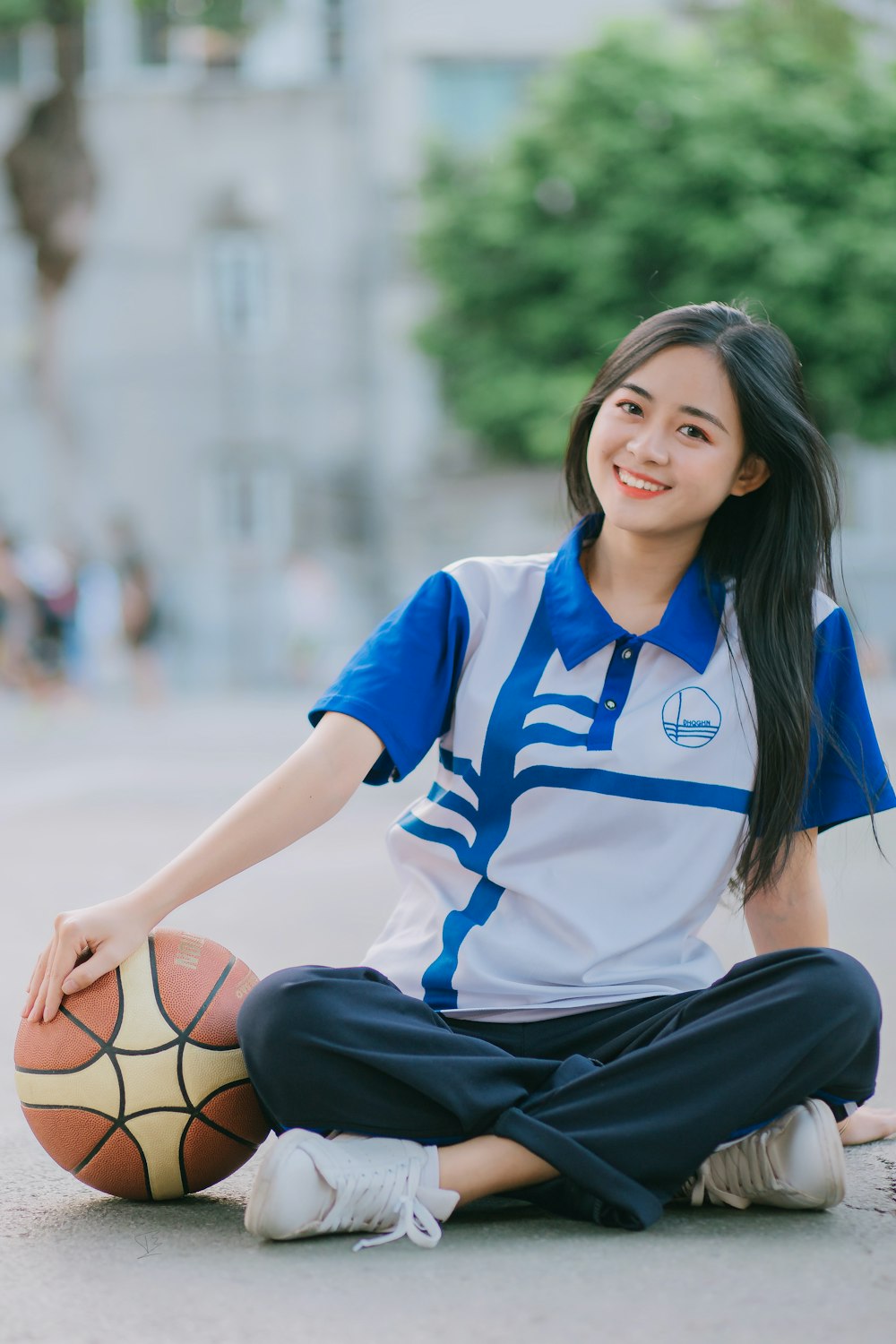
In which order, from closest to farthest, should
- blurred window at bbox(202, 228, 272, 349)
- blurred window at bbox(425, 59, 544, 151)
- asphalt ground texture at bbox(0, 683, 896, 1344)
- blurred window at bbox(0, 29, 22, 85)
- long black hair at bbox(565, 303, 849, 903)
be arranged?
asphalt ground texture at bbox(0, 683, 896, 1344) → long black hair at bbox(565, 303, 849, 903) → blurred window at bbox(425, 59, 544, 151) → blurred window at bbox(202, 228, 272, 349) → blurred window at bbox(0, 29, 22, 85)

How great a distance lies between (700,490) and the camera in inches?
112

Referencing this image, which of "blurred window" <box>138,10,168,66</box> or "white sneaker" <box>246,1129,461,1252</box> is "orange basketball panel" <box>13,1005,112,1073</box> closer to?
"white sneaker" <box>246,1129,461,1252</box>

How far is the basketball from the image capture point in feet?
8.68

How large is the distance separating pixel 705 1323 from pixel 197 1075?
0.91 meters

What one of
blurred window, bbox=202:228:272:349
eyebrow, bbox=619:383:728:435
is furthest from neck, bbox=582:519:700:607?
blurred window, bbox=202:228:272:349

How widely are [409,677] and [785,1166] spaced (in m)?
0.97

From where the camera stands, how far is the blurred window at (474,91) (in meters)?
22.1

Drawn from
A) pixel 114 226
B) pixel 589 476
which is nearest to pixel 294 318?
pixel 114 226

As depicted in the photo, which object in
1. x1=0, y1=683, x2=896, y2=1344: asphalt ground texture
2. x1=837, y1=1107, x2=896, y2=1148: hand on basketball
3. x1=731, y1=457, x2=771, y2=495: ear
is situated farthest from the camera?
x1=837, y1=1107, x2=896, y2=1148: hand on basketball

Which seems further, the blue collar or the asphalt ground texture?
the blue collar

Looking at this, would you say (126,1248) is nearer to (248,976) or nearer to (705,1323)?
(248,976)

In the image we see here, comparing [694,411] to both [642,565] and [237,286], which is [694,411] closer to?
[642,565]

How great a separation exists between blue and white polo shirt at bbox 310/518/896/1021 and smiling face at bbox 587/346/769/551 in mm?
150

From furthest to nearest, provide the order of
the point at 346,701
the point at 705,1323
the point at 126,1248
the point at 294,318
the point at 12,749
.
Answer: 1. the point at 294,318
2. the point at 12,749
3. the point at 346,701
4. the point at 126,1248
5. the point at 705,1323
